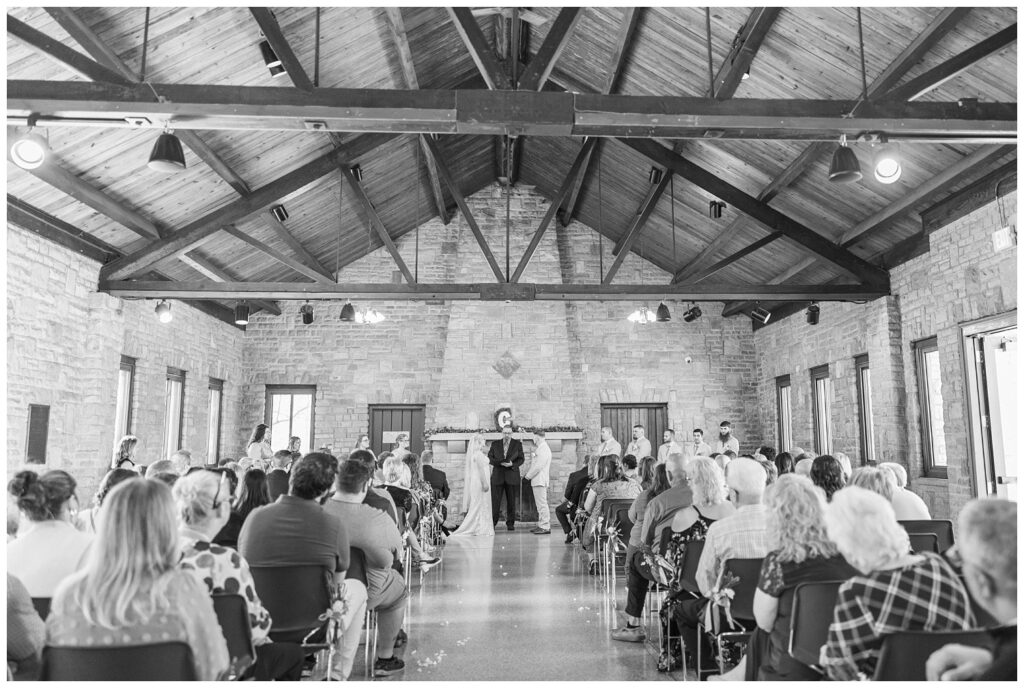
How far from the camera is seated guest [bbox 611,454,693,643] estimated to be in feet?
13.9

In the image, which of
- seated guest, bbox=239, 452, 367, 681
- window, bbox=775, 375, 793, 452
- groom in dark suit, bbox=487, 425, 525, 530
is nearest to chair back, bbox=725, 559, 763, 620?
seated guest, bbox=239, 452, 367, 681

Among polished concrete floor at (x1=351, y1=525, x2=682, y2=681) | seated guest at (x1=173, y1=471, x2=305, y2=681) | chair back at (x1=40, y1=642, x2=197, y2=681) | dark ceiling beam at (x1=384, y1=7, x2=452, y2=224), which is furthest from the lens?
dark ceiling beam at (x1=384, y1=7, x2=452, y2=224)

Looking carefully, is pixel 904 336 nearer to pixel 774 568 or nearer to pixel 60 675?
pixel 774 568

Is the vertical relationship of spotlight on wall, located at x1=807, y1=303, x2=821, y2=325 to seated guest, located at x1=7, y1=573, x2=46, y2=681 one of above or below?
above

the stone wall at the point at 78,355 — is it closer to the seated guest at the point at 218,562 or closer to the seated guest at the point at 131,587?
the seated guest at the point at 218,562

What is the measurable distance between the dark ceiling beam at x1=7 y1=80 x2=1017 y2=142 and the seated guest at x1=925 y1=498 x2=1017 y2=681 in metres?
3.50

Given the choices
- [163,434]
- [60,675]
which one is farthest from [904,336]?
[163,434]

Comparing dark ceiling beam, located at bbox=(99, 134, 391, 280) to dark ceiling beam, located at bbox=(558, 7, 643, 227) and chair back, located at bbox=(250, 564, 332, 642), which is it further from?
chair back, located at bbox=(250, 564, 332, 642)

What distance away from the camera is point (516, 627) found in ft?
16.1

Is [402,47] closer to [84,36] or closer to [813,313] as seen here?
[84,36]

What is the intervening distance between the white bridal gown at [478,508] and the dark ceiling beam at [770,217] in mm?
4823

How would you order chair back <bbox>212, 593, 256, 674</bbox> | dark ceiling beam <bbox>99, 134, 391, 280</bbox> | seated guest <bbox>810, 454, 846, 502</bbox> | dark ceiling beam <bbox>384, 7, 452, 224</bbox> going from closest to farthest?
chair back <bbox>212, 593, 256, 674</bbox>, seated guest <bbox>810, 454, 846, 502</bbox>, dark ceiling beam <bbox>384, 7, 452, 224</bbox>, dark ceiling beam <bbox>99, 134, 391, 280</bbox>

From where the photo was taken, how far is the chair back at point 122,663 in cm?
180

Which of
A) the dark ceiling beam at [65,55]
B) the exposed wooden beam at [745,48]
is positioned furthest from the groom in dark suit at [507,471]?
the dark ceiling beam at [65,55]
